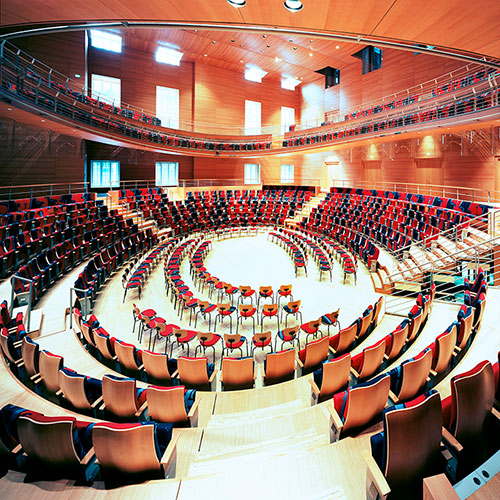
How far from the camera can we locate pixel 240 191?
18.9 m

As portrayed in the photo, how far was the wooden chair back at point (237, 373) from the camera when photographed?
3719 mm

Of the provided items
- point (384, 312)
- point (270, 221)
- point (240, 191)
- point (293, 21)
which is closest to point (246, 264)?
point (384, 312)

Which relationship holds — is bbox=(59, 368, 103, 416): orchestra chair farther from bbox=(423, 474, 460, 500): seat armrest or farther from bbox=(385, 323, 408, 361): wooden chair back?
bbox=(385, 323, 408, 361): wooden chair back

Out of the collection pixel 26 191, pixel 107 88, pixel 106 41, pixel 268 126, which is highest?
pixel 106 41

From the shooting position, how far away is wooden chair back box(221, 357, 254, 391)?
12.2 feet

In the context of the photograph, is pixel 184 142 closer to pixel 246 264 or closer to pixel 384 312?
pixel 246 264

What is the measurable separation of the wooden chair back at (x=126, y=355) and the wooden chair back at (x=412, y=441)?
3.12m

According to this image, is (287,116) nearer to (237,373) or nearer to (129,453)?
(237,373)

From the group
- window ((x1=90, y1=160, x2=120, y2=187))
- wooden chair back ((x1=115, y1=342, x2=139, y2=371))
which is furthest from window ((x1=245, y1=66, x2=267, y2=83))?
wooden chair back ((x1=115, y1=342, x2=139, y2=371))

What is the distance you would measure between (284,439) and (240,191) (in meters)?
17.1

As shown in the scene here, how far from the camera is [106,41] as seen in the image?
1662cm

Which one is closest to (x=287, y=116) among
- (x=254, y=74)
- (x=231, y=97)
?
(x=254, y=74)

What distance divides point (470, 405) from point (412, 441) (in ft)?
1.50

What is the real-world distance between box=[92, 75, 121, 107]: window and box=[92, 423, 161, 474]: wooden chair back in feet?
59.3
